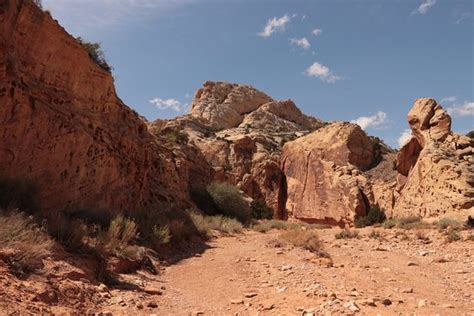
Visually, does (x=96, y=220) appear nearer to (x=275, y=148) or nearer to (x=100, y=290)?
(x=100, y=290)

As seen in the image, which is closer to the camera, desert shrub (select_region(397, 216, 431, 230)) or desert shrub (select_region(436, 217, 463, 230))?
desert shrub (select_region(436, 217, 463, 230))

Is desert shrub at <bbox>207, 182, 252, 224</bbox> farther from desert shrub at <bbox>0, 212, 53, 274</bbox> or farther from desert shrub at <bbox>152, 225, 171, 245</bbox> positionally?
desert shrub at <bbox>0, 212, 53, 274</bbox>

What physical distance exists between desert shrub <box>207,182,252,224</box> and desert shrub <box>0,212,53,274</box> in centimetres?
1804

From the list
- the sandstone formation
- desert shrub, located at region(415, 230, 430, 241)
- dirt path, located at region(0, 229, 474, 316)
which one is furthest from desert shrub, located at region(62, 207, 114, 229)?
the sandstone formation

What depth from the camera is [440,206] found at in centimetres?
2027

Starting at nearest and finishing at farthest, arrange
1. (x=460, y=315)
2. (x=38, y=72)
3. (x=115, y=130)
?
1. (x=460, y=315)
2. (x=38, y=72)
3. (x=115, y=130)

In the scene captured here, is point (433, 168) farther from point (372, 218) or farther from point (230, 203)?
point (230, 203)

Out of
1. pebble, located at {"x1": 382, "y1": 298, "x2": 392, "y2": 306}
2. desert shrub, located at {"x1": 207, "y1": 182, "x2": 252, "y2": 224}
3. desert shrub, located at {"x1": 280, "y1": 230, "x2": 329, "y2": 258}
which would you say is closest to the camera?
pebble, located at {"x1": 382, "y1": 298, "x2": 392, "y2": 306}

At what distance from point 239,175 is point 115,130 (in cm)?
2261

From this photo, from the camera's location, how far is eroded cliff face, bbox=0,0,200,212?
33.4 feet

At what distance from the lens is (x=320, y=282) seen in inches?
314

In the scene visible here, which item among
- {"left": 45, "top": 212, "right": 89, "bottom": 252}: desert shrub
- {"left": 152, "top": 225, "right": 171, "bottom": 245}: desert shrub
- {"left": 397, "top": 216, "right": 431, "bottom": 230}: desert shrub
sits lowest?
{"left": 152, "top": 225, "right": 171, "bottom": 245}: desert shrub

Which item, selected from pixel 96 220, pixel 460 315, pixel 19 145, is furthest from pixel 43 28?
pixel 460 315

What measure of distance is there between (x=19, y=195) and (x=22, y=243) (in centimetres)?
290
